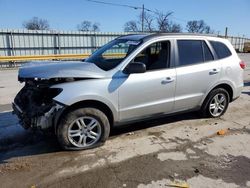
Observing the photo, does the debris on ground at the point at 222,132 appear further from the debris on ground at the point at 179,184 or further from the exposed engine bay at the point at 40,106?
the exposed engine bay at the point at 40,106

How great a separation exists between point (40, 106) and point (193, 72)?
287 cm

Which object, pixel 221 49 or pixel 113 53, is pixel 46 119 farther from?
pixel 221 49

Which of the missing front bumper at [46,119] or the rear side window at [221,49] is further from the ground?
the rear side window at [221,49]

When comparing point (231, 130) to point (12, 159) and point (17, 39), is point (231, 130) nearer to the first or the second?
point (12, 159)

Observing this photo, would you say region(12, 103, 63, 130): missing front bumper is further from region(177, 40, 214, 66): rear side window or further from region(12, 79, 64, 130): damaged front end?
region(177, 40, 214, 66): rear side window

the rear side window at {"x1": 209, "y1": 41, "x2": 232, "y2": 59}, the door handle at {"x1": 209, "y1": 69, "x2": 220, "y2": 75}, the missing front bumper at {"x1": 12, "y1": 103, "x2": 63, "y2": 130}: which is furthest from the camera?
the rear side window at {"x1": 209, "y1": 41, "x2": 232, "y2": 59}

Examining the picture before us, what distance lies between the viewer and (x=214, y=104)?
5.83 metres

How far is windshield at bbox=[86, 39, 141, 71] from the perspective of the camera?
15.2ft

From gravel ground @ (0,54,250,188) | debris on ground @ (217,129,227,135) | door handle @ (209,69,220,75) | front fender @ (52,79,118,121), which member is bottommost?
gravel ground @ (0,54,250,188)

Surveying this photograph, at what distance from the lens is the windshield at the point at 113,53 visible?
4.62 metres

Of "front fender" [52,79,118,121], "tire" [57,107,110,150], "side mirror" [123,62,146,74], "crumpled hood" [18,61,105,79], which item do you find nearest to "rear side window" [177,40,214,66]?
"side mirror" [123,62,146,74]

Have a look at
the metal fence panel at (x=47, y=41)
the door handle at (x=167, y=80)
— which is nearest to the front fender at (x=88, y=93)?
the door handle at (x=167, y=80)

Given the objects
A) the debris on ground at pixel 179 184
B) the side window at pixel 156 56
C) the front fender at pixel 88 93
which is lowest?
the debris on ground at pixel 179 184

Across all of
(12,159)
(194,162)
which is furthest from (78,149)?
(194,162)
